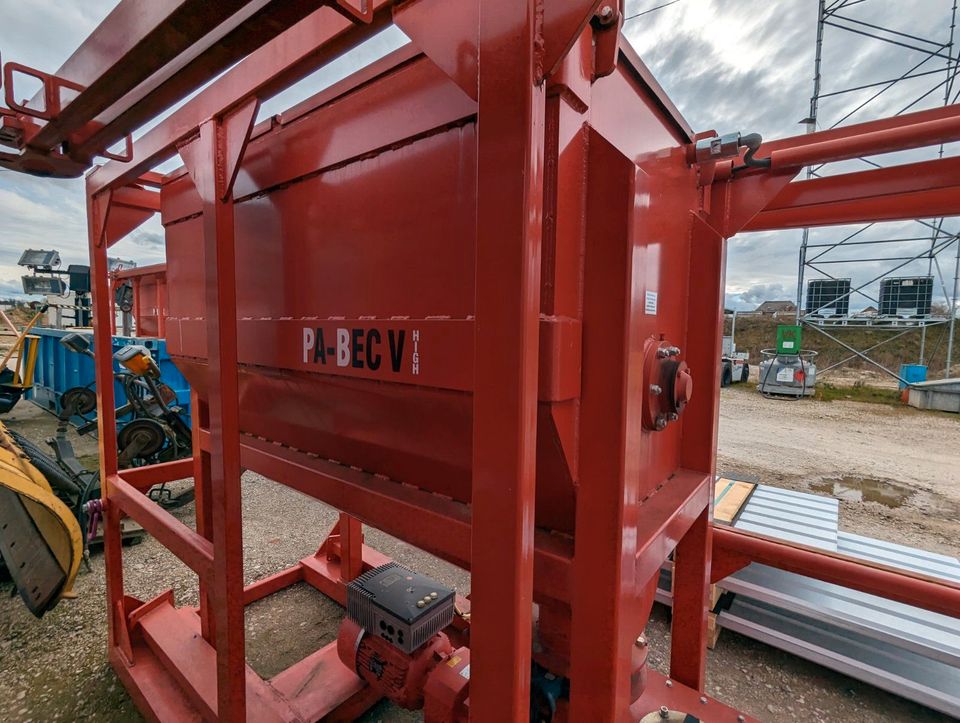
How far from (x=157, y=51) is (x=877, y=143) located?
72.5 inches

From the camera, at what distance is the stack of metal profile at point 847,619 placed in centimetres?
223

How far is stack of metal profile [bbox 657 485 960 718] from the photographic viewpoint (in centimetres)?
223

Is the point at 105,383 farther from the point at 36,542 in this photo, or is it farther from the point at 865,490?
the point at 865,490

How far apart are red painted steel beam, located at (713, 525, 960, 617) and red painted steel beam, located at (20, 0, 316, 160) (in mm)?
2339

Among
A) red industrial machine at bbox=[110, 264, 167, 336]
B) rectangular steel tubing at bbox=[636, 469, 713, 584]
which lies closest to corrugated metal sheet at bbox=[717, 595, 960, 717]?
rectangular steel tubing at bbox=[636, 469, 713, 584]

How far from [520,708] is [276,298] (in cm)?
136

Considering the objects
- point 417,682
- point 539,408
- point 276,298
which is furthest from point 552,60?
point 417,682

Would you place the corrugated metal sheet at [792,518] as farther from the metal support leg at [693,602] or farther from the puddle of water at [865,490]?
the puddle of water at [865,490]

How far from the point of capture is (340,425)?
1.48 meters

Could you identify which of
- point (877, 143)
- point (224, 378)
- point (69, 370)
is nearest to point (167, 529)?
point (224, 378)

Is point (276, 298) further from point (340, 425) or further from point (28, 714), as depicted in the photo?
point (28, 714)

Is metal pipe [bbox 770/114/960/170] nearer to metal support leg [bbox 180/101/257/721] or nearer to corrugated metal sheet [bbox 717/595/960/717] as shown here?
metal support leg [bbox 180/101/257/721]

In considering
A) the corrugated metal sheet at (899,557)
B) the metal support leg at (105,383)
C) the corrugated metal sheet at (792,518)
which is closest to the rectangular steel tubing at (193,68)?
the metal support leg at (105,383)

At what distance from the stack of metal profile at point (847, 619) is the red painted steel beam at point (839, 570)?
21.3 inches
